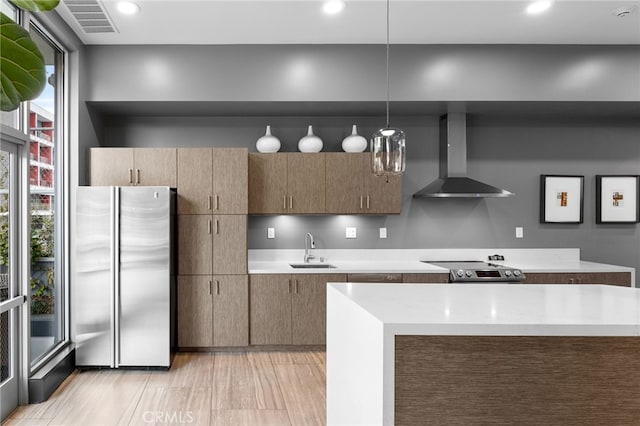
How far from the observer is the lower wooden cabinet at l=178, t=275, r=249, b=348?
4.04 m

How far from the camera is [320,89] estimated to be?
156 inches

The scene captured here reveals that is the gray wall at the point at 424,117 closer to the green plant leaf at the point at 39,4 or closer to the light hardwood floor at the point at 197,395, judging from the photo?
the light hardwood floor at the point at 197,395

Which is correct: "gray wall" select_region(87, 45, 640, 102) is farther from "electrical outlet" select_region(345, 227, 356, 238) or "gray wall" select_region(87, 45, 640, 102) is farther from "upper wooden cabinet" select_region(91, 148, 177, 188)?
"electrical outlet" select_region(345, 227, 356, 238)

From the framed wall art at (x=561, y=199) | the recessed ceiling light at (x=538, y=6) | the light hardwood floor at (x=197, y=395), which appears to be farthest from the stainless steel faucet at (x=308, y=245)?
the recessed ceiling light at (x=538, y=6)

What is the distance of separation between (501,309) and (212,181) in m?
2.96

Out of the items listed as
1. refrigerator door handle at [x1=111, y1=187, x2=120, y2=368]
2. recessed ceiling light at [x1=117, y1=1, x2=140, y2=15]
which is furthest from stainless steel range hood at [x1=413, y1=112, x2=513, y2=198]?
recessed ceiling light at [x1=117, y1=1, x2=140, y2=15]

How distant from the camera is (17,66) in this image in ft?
1.58

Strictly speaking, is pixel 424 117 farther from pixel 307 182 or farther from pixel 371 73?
pixel 307 182

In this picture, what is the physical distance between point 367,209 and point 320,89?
1.22 meters

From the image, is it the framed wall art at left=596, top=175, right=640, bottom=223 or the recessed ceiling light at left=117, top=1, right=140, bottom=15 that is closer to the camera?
the recessed ceiling light at left=117, top=1, right=140, bottom=15

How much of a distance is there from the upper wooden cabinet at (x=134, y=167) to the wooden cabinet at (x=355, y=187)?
146 cm

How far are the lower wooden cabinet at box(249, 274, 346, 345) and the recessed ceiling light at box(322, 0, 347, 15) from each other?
2217mm

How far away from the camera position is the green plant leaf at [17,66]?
18.6 inches

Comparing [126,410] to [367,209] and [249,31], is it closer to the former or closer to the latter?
[367,209]
